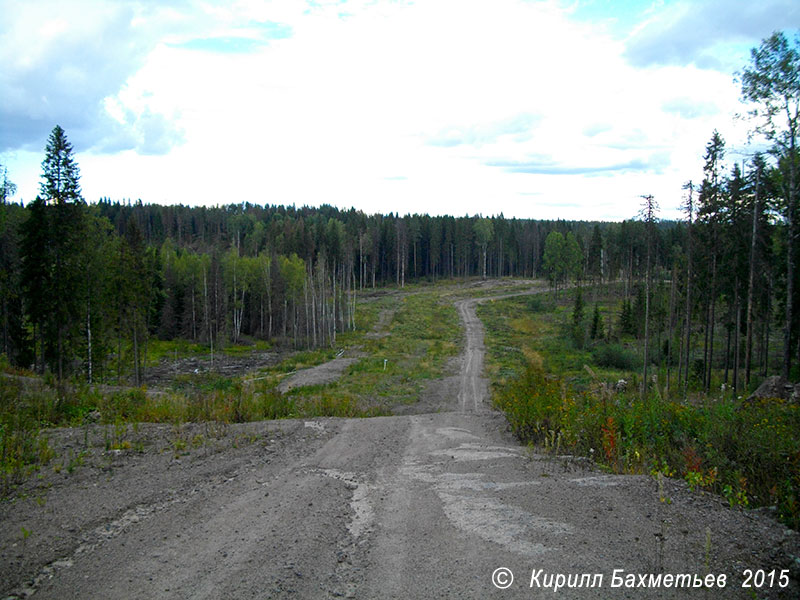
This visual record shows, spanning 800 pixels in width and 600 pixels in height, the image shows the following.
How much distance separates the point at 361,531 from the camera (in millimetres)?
6184

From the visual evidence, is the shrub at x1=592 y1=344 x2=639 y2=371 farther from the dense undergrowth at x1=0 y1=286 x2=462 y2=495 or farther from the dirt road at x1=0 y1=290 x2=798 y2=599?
the dirt road at x1=0 y1=290 x2=798 y2=599

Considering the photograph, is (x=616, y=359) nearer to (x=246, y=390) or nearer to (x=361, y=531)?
(x=246, y=390)

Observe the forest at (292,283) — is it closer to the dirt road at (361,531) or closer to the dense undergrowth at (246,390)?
the dense undergrowth at (246,390)

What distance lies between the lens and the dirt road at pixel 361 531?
4949mm

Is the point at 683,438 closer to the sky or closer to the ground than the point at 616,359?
closer to the sky

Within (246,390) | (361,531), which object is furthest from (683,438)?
(246,390)

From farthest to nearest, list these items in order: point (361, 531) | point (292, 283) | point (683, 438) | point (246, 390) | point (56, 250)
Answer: point (292, 283)
point (56, 250)
point (246, 390)
point (683, 438)
point (361, 531)

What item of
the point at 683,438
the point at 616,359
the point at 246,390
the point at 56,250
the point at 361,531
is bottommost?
the point at 616,359

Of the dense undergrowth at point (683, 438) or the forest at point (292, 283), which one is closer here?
the dense undergrowth at point (683, 438)

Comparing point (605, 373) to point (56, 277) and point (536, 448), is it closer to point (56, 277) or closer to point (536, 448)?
point (536, 448)

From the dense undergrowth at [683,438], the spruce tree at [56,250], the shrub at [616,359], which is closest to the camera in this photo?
the dense undergrowth at [683,438]

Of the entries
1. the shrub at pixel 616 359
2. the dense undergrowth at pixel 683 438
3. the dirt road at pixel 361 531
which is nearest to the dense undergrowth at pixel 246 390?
the dirt road at pixel 361 531

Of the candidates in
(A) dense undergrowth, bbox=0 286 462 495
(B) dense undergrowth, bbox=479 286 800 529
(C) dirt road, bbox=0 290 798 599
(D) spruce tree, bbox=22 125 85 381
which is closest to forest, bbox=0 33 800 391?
(D) spruce tree, bbox=22 125 85 381

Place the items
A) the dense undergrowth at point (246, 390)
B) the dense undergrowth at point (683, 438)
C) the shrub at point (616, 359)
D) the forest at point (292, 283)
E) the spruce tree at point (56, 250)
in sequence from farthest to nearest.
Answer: the shrub at point (616, 359), the spruce tree at point (56, 250), the forest at point (292, 283), the dense undergrowth at point (246, 390), the dense undergrowth at point (683, 438)
